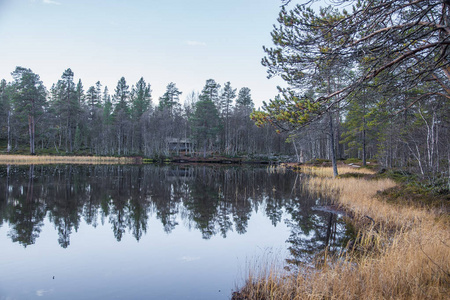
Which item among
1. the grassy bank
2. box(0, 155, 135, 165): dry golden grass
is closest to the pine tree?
box(0, 155, 135, 165): dry golden grass

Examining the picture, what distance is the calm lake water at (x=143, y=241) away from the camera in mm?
6484

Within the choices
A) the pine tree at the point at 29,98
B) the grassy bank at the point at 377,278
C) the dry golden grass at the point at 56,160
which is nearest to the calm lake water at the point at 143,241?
the grassy bank at the point at 377,278

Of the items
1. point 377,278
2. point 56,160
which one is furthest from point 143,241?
point 56,160

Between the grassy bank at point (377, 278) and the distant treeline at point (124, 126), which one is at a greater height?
the distant treeline at point (124, 126)

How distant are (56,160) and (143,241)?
4828 centimetres

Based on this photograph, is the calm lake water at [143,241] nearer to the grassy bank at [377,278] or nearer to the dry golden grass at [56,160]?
the grassy bank at [377,278]

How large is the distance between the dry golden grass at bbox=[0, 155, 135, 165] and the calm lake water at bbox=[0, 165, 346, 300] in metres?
30.6

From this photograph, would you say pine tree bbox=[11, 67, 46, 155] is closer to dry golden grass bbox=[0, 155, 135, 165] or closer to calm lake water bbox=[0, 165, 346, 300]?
dry golden grass bbox=[0, 155, 135, 165]

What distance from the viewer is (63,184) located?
70.4 feet

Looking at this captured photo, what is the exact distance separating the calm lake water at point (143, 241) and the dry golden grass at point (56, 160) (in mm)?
30634

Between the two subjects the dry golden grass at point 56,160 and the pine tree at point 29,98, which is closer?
the dry golden grass at point 56,160

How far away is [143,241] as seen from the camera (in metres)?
9.79

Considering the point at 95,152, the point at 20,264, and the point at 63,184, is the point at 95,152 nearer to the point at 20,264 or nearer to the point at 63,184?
the point at 63,184

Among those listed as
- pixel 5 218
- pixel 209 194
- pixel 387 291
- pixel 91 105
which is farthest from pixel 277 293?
pixel 91 105
